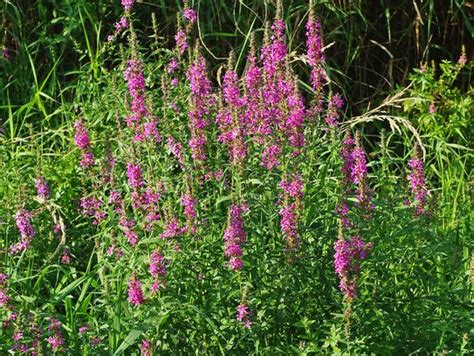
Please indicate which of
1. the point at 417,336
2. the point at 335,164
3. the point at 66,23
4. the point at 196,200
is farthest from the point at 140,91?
the point at 66,23

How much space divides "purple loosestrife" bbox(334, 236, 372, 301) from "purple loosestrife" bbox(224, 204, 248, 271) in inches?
12.9

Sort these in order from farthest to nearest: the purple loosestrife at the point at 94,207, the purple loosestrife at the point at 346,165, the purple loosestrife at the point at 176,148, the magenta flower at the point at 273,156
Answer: the purple loosestrife at the point at 94,207, the purple loosestrife at the point at 176,148, the magenta flower at the point at 273,156, the purple loosestrife at the point at 346,165

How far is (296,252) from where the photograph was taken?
3754 millimetres

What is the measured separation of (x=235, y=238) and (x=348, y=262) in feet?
1.28

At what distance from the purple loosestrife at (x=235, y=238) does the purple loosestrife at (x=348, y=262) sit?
329 mm

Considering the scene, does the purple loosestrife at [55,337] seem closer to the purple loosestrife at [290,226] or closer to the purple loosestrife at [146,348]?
the purple loosestrife at [146,348]

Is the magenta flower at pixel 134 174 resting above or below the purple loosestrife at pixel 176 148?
above

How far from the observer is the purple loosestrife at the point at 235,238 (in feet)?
11.9

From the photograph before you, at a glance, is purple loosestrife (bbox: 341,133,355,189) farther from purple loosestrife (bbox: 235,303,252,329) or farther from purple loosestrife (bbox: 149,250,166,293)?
purple loosestrife (bbox: 149,250,166,293)

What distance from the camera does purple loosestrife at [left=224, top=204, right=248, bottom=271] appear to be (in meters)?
3.63

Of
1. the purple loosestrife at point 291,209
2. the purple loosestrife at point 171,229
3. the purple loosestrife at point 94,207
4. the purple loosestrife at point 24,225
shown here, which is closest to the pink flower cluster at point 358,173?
the purple loosestrife at point 291,209

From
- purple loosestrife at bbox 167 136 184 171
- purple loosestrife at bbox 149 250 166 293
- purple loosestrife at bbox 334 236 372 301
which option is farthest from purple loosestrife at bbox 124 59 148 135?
purple loosestrife at bbox 334 236 372 301

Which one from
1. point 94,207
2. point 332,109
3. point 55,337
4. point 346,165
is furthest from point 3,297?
point 332,109

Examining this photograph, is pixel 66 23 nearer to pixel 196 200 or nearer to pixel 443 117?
pixel 443 117
